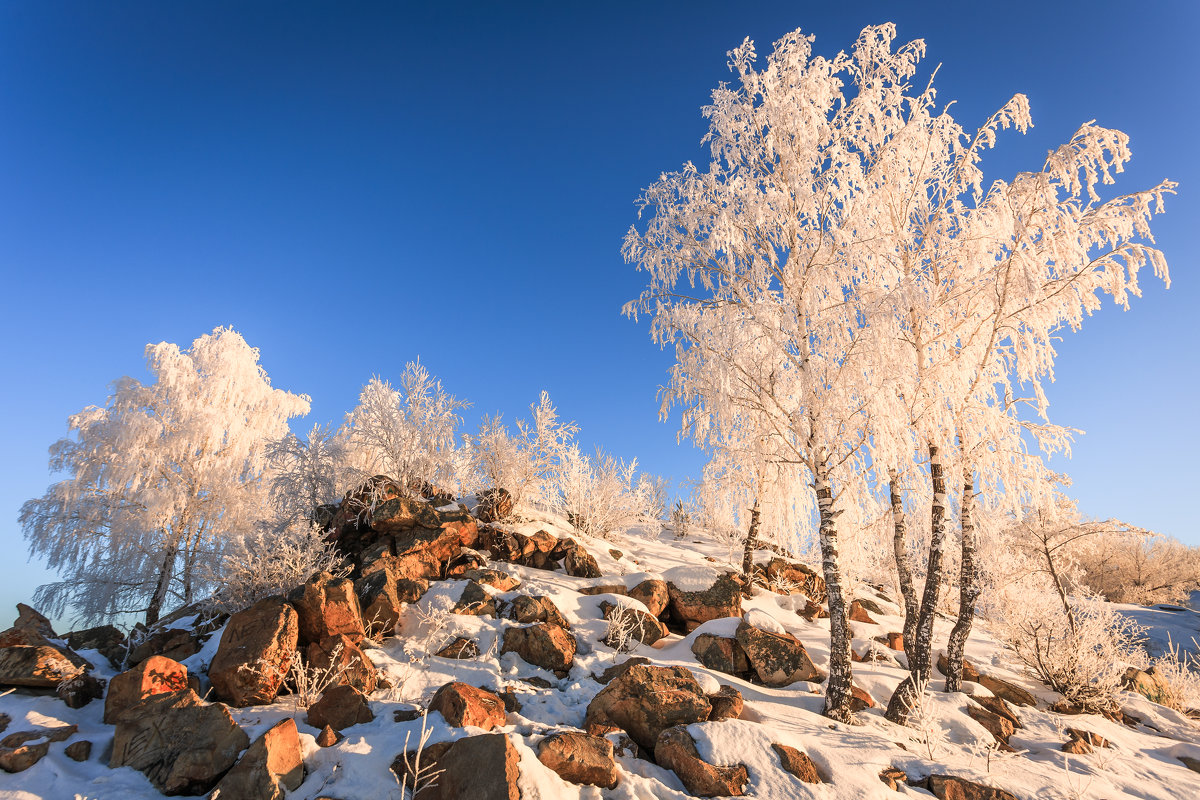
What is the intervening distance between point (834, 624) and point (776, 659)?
130 cm

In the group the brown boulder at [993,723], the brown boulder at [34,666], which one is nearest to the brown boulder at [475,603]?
the brown boulder at [34,666]

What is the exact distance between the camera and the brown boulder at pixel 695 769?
539 cm

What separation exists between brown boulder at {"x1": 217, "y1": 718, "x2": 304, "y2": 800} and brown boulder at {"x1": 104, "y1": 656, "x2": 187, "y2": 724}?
80.6 inches

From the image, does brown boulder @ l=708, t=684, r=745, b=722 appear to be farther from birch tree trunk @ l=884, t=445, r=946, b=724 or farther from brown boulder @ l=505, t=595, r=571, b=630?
brown boulder @ l=505, t=595, r=571, b=630

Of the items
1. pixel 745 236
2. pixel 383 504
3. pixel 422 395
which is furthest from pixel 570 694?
pixel 422 395

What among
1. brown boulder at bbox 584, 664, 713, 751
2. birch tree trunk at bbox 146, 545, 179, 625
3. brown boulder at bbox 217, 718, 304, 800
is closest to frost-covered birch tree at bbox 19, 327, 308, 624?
birch tree trunk at bbox 146, 545, 179, 625

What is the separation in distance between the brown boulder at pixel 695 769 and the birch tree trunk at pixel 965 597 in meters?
5.57

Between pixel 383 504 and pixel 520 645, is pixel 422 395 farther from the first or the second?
pixel 520 645

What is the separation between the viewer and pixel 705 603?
10.5 meters

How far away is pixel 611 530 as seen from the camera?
16.0 metres

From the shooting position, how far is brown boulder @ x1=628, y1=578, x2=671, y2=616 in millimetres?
10250

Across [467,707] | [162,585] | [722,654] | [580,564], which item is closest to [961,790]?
[722,654]

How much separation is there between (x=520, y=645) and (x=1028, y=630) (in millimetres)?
10255

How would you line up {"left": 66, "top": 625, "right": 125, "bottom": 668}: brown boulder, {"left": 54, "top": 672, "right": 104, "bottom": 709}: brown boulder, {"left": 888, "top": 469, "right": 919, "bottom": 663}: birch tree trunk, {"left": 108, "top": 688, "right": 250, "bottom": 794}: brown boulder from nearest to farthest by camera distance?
1. {"left": 108, "top": 688, "right": 250, "bottom": 794}: brown boulder
2. {"left": 54, "top": 672, "right": 104, "bottom": 709}: brown boulder
3. {"left": 66, "top": 625, "right": 125, "bottom": 668}: brown boulder
4. {"left": 888, "top": 469, "right": 919, "bottom": 663}: birch tree trunk
